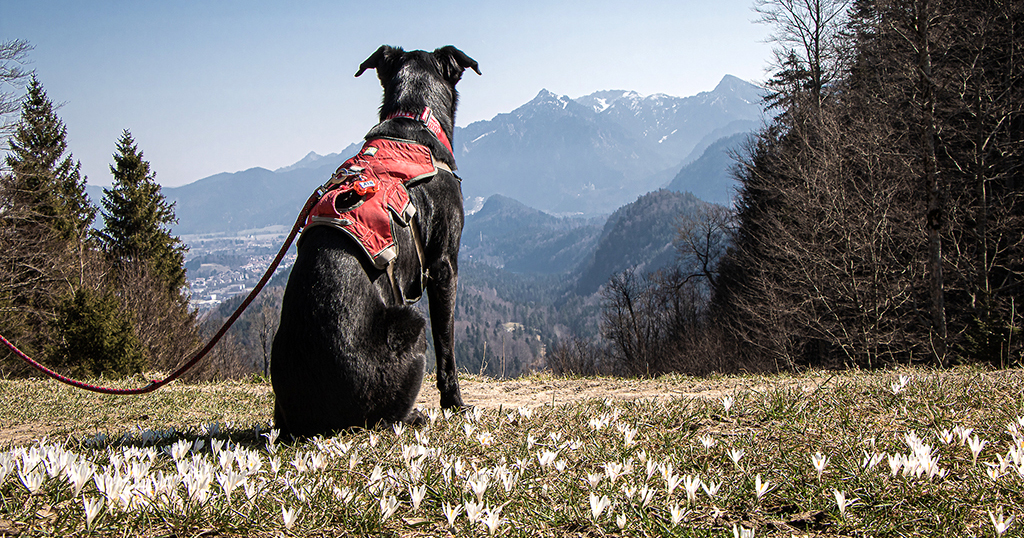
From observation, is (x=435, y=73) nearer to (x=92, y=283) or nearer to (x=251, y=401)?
(x=251, y=401)

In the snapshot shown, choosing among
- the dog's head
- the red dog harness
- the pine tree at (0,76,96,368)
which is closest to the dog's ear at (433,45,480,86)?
the dog's head

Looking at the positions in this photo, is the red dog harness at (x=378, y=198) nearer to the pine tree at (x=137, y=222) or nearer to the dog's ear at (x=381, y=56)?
the dog's ear at (x=381, y=56)

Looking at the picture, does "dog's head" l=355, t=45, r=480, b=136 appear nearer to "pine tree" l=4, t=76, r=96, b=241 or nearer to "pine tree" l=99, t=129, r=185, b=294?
"pine tree" l=4, t=76, r=96, b=241

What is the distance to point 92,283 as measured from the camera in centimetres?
2861

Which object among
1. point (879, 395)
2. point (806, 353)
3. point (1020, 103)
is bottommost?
point (806, 353)

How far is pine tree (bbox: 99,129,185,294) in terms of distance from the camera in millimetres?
37250

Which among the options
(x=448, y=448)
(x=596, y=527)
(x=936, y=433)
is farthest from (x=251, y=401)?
(x=936, y=433)

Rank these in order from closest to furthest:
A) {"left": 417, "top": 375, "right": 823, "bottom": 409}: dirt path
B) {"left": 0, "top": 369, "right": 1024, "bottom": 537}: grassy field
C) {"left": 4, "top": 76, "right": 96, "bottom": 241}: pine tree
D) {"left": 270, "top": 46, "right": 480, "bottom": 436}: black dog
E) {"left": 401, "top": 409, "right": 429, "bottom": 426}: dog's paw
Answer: {"left": 0, "top": 369, "right": 1024, "bottom": 537}: grassy field
{"left": 270, "top": 46, "right": 480, "bottom": 436}: black dog
{"left": 401, "top": 409, "right": 429, "bottom": 426}: dog's paw
{"left": 417, "top": 375, "right": 823, "bottom": 409}: dirt path
{"left": 4, "top": 76, "right": 96, "bottom": 241}: pine tree

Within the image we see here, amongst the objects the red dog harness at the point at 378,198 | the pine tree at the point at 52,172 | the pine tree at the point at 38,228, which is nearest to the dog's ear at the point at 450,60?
the red dog harness at the point at 378,198

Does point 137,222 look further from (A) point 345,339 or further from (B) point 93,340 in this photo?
(A) point 345,339

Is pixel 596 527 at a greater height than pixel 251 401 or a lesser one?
greater

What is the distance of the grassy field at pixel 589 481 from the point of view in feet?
5.96

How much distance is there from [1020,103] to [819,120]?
673cm

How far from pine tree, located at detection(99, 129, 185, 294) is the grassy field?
131 feet
